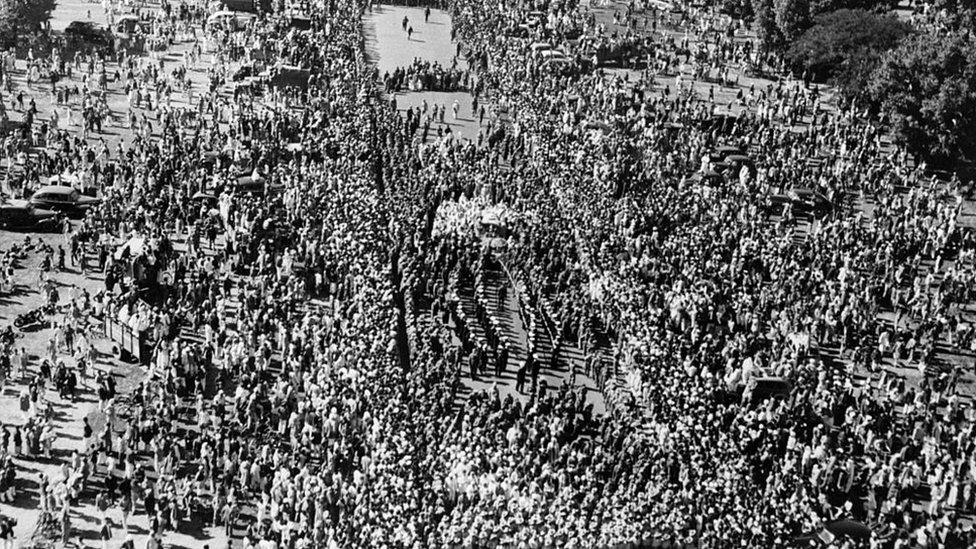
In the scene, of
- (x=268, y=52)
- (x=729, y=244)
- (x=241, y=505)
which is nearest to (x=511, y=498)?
(x=241, y=505)

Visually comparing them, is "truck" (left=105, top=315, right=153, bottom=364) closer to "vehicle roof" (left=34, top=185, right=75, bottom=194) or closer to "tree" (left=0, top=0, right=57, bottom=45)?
"vehicle roof" (left=34, top=185, right=75, bottom=194)

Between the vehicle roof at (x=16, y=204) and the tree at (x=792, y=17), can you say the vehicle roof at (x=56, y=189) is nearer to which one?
the vehicle roof at (x=16, y=204)

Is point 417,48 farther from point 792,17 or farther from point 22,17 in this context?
point 22,17

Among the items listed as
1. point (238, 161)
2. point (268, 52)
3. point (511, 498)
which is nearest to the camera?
point (511, 498)

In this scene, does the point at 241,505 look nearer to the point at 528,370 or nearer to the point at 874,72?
the point at 528,370

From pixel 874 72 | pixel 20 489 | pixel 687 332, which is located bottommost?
pixel 20 489

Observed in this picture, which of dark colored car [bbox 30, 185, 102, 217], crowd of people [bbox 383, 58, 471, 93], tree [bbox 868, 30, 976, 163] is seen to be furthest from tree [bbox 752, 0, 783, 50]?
dark colored car [bbox 30, 185, 102, 217]

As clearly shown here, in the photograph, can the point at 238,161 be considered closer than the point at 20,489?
No

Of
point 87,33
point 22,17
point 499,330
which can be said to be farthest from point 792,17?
point 22,17
